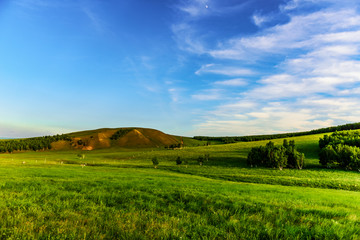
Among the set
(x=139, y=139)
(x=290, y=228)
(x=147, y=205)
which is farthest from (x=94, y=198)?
(x=139, y=139)

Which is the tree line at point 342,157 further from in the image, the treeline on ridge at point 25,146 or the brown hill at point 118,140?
the treeline on ridge at point 25,146

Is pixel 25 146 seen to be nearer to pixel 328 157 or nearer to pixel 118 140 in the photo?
pixel 118 140

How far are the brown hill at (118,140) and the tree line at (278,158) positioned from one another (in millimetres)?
114819

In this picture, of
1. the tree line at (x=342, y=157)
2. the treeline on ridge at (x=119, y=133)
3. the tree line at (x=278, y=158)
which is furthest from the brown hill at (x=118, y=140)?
the tree line at (x=342, y=157)

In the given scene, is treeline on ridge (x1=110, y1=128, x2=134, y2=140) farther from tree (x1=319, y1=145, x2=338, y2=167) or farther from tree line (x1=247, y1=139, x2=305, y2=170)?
tree (x1=319, y1=145, x2=338, y2=167)

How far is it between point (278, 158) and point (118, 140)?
147185 mm

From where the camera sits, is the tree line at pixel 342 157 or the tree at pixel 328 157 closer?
the tree line at pixel 342 157

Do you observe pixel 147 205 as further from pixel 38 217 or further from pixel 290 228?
pixel 290 228

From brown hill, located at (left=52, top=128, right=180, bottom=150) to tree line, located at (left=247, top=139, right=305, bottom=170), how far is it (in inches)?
4520

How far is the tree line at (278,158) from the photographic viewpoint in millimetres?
66031

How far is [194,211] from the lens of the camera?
7492mm

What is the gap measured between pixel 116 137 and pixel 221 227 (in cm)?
18896

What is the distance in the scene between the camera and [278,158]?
66.1 m

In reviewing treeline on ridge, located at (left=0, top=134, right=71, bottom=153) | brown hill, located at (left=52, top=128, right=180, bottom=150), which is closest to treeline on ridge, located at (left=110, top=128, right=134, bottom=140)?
brown hill, located at (left=52, top=128, right=180, bottom=150)
